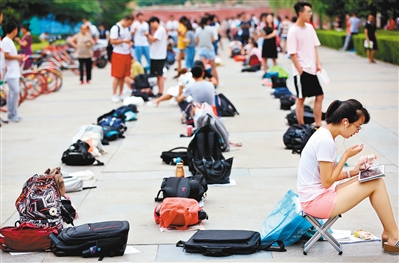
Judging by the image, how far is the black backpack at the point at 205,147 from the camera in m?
9.37

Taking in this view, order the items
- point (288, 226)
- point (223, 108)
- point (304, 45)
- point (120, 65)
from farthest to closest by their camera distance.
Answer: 1. point (120, 65)
2. point (223, 108)
3. point (304, 45)
4. point (288, 226)

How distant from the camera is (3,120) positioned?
14602mm

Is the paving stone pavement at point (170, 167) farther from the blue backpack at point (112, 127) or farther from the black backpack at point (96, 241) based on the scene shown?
the blue backpack at point (112, 127)

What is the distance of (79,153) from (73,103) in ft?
25.2

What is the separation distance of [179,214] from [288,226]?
3.75 ft

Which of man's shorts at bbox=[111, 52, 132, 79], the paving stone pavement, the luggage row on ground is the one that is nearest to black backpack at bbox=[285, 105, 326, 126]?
the luggage row on ground

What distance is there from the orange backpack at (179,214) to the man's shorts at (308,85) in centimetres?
469

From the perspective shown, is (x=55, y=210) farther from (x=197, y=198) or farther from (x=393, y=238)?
(x=393, y=238)

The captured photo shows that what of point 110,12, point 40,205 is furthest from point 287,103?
point 110,12

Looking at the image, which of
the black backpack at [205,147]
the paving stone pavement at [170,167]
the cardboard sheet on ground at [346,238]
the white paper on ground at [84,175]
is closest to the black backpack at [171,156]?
the paving stone pavement at [170,167]

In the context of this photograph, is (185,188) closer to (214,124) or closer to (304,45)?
(214,124)

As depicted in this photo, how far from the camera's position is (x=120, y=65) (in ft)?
54.7

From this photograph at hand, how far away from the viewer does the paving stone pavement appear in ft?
21.1

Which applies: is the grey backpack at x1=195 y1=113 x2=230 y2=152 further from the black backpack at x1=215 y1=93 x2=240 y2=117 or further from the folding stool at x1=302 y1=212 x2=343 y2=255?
the folding stool at x1=302 y1=212 x2=343 y2=255
